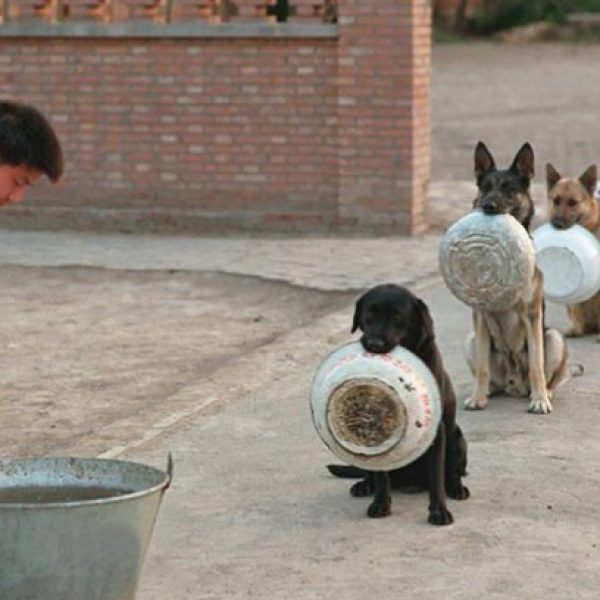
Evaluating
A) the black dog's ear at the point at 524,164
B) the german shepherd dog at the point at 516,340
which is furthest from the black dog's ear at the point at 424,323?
the black dog's ear at the point at 524,164

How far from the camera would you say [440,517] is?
7254mm

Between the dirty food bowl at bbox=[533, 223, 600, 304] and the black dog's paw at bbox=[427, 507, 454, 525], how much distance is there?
392 cm

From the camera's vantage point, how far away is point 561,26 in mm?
44438

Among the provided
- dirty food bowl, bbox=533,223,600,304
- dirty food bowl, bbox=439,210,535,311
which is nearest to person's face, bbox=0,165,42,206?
dirty food bowl, bbox=439,210,535,311

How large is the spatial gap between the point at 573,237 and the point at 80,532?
20.4ft

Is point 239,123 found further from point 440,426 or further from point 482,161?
point 440,426

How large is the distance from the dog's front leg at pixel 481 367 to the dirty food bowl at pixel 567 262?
1.51 metres

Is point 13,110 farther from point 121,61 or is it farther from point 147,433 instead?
point 121,61

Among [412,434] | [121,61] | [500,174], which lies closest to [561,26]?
[121,61]

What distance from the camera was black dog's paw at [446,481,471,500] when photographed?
301 inches

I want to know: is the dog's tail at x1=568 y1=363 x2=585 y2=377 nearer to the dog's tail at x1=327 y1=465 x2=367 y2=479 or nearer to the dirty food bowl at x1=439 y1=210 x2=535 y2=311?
the dirty food bowl at x1=439 y1=210 x2=535 y2=311

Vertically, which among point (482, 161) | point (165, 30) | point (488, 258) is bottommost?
point (488, 258)

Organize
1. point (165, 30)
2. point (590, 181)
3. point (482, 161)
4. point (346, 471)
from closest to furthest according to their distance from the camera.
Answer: point (346, 471)
point (482, 161)
point (590, 181)
point (165, 30)

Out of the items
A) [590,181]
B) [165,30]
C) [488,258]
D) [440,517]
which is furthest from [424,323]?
[165,30]
